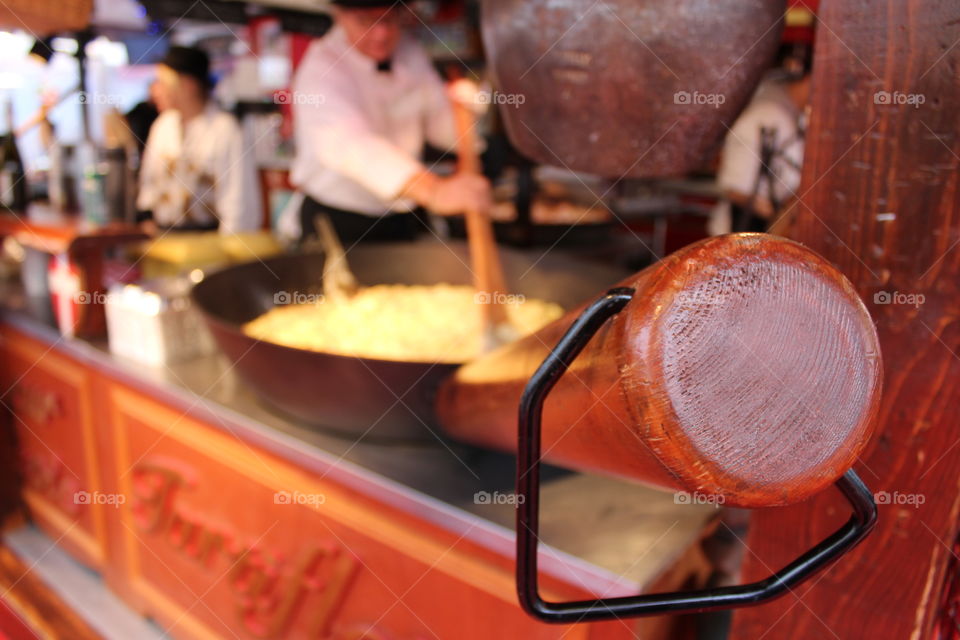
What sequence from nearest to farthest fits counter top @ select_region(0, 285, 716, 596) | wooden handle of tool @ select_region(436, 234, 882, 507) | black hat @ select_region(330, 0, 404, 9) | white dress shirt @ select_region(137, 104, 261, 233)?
1. wooden handle of tool @ select_region(436, 234, 882, 507)
2. counter top @ select_region(0, 285, 716, 596)
3. black hat @ select_region(330, 0, 404, 9)
4. white dress shirt @ select_region(137, 104, 261, 233)

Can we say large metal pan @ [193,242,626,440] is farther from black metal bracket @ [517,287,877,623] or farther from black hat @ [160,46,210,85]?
black hat @ [160,46,210,85]

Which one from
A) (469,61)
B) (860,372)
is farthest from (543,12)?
(469,61)

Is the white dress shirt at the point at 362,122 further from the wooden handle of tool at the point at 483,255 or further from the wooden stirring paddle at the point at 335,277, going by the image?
the wooden handle of tool at the point at 483,255

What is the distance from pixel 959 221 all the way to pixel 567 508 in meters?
0.72

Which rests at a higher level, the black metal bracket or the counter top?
the black metal bracket

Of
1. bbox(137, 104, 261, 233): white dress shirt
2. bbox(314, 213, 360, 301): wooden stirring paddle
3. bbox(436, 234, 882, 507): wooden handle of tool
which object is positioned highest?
bbox(436, 234, 882, 507): wooden handle of tool

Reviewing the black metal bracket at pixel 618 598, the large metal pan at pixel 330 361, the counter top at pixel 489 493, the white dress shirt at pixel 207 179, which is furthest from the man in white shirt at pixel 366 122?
the black metal bracket at pixel 618 598

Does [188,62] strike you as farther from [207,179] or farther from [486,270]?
[486,270]

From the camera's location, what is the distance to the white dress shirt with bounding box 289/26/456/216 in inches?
90.1

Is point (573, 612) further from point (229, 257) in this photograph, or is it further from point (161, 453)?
point (229, 257)

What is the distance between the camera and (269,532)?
1.44 metres

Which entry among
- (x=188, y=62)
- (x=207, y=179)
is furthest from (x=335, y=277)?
(x=188, y=62)

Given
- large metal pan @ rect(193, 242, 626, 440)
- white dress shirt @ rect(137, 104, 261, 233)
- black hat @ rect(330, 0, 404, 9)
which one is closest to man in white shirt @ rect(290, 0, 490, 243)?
black hat @ rect(330, 0, 404, 9)

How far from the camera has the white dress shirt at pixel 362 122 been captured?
7.51 ft
